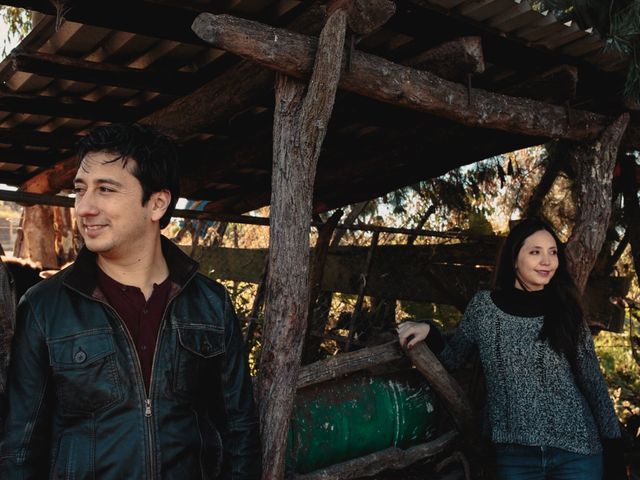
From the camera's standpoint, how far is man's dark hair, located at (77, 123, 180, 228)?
209cm

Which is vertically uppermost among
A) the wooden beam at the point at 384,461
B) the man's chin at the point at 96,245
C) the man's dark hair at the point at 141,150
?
the man's dark hair at the point at 141,150

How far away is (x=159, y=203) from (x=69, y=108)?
9.08 feet

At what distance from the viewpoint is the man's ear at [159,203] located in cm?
217

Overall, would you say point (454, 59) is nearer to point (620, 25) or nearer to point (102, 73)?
point (620, 25)

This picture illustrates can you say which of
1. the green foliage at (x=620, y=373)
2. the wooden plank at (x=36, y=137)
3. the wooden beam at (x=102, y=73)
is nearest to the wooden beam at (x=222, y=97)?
the wooden beam at (x=102, y=73)

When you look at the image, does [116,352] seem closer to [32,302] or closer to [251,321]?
[32,302]

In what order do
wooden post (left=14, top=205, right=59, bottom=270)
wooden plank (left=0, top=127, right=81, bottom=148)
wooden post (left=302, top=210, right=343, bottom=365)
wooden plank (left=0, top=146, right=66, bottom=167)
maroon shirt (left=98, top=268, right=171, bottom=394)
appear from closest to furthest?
1. maroon shirt (left=98, top=268, right=171, bottom=394)
2. wooden plank (left=0, top=127, right=81, bottom=148)
3. wooden plank (left=0, top=146, right=66, bottom=167)
4. wooden post (left=302, top=210, right=343, bottom=365)
5. wooden post (left=14, top=205, right=59, bottom=270)

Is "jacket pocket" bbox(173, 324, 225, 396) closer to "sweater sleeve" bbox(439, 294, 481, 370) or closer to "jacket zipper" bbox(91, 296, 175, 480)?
"jacket zipper" bbox(91, 296, 175, 480)

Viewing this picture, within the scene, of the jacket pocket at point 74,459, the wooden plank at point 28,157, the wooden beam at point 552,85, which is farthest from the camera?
the wooden plank at point 28,157

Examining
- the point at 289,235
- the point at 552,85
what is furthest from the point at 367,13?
the point at 552,85

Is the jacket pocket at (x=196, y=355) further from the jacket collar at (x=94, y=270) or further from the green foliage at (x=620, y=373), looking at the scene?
the green foliage at (x=620, y=373)

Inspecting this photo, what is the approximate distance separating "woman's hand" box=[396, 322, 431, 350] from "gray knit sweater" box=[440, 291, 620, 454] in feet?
1.16

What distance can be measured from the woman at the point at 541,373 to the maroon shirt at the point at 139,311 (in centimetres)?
195

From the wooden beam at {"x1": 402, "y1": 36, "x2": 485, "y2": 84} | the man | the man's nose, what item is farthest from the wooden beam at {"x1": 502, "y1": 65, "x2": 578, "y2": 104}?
the man's nose
